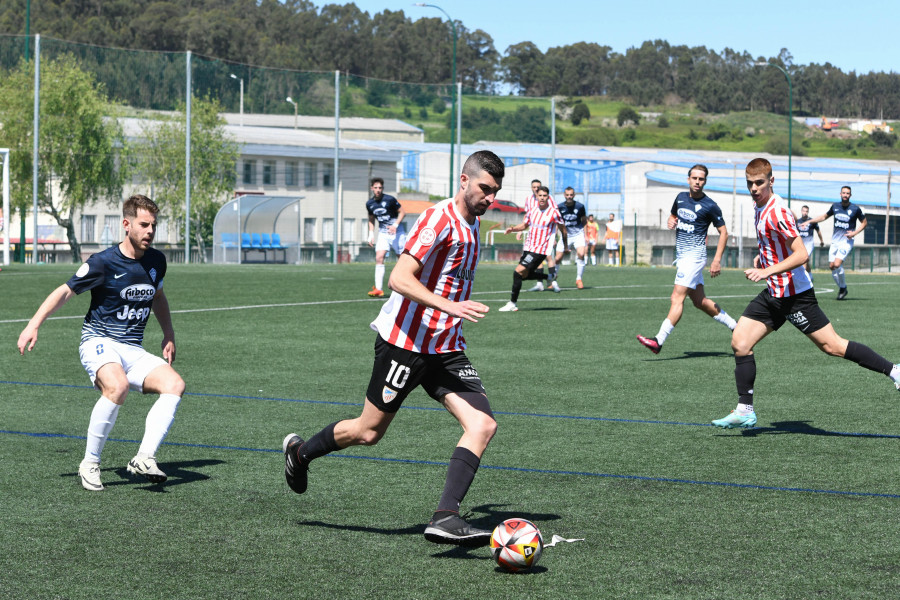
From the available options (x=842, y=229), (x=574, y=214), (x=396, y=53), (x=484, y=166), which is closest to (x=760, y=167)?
(x=484, y=166)

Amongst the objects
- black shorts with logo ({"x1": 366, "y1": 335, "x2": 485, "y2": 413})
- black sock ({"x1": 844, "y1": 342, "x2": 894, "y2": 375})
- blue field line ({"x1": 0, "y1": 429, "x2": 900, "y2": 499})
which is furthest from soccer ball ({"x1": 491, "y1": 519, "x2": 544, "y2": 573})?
black sock ({"x1": 844, "y1": 342, "x2": 894, "y2": 375})

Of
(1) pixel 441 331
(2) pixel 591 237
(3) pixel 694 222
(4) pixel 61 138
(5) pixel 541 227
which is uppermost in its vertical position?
(4) pixel 61 138

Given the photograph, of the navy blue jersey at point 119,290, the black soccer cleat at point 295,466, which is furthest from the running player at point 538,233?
the black soccer cleat at point 295,466

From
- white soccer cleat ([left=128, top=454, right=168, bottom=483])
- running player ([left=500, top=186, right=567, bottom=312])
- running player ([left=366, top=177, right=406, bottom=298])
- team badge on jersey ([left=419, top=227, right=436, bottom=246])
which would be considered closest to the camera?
team badge on jersey ([left=419, top=227, right=436, bottom=246])

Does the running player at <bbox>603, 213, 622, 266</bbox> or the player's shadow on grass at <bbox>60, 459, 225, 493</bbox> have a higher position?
the running player at <bbox>603, 213, 622, 266</bbox>

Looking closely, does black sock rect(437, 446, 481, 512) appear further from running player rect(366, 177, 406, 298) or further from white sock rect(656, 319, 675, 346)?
running player rect(366, 177, 406, 298)

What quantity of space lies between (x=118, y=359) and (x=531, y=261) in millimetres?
14114

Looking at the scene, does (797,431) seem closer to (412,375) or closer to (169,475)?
(412,375)

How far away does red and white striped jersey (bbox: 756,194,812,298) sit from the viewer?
28.6 feet

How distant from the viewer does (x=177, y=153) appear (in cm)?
5059

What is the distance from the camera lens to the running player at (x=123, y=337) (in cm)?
669

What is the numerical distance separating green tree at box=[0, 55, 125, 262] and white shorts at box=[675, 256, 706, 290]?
112ft

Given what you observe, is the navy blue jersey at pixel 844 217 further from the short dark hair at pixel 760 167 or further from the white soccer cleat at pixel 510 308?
the short dark hair at pixel 760 167

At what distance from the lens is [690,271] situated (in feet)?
44.4
